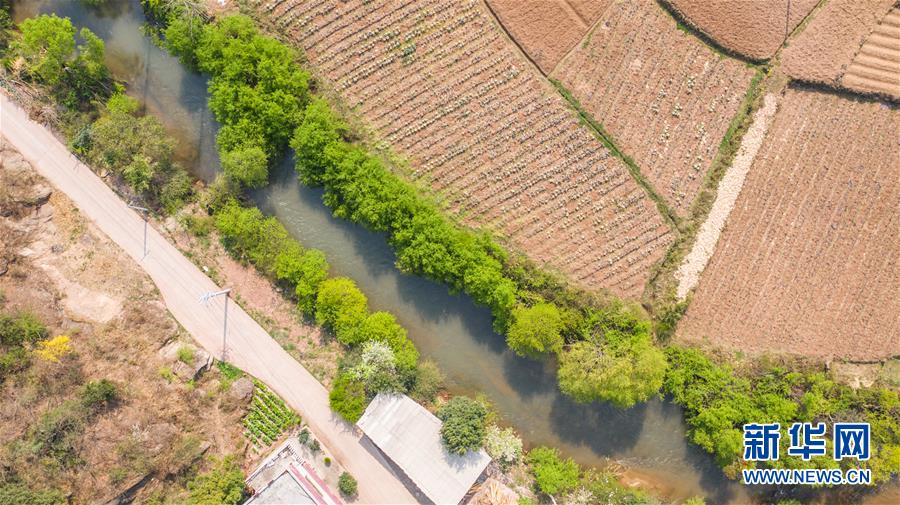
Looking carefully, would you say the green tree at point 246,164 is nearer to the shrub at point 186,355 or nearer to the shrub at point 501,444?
the shrub at point 186,355

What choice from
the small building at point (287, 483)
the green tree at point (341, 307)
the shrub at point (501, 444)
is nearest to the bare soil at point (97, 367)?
the small building at point (287, 483)

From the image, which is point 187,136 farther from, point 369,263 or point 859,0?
point 859,0

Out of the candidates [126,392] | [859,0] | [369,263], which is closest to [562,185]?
[369,263]

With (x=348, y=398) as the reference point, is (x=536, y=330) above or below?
above

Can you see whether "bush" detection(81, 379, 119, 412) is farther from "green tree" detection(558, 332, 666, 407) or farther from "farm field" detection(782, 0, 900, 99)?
"farm field" detection(782, 0, 900, 99)

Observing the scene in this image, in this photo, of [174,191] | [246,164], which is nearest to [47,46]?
[174,191]

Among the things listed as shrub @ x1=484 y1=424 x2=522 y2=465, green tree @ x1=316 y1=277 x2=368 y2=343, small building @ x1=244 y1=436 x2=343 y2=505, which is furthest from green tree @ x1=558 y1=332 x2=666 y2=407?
small building @ x1=244 y1=436 x2=343 y2=505

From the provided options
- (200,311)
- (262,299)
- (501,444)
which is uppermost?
(262,299)

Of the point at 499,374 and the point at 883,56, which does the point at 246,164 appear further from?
the point at 883,56
